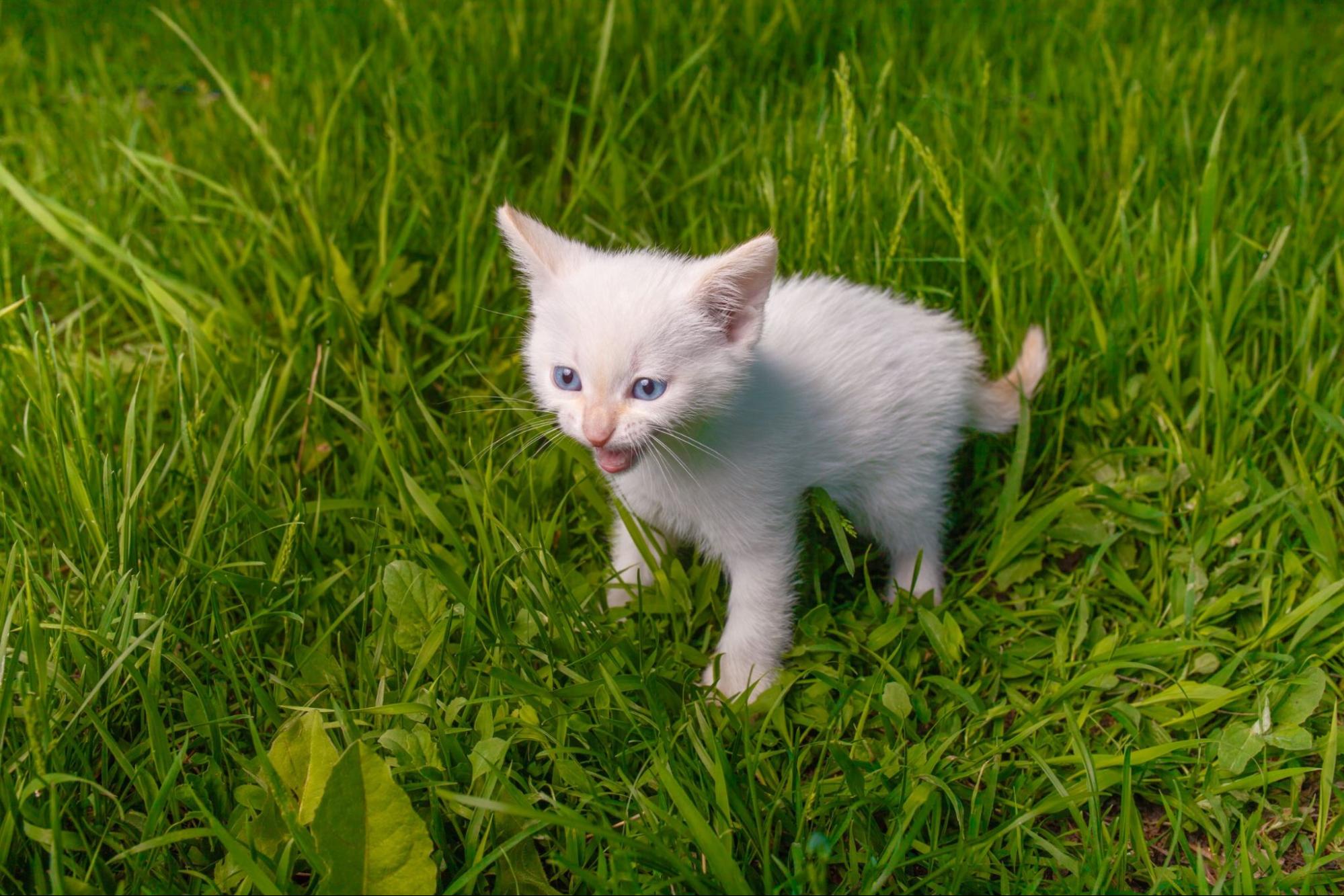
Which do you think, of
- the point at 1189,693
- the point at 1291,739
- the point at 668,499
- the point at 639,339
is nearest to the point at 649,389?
the point at 639,339

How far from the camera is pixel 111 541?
1907mm

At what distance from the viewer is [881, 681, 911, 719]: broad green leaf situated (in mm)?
1930

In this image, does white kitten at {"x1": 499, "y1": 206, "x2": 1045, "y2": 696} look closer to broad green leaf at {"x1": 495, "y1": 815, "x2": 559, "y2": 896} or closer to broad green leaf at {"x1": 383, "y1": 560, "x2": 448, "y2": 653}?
broad green leaf at {"x1": 383, "y1": 560, "x2": 448, "y2": 653}

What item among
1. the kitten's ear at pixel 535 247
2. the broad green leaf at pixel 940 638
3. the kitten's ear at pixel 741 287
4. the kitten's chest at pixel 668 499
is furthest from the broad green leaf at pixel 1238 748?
the kitten's ear at pixel 535 247

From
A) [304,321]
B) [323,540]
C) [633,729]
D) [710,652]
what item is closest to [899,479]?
[710,652]

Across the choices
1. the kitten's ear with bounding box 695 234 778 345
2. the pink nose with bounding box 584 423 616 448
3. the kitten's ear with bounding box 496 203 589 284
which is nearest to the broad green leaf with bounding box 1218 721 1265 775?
the kitten's ear with bounding box 695 234 778 345

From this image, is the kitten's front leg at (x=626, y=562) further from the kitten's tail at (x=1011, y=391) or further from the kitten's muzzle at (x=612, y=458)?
the kitten's tail at (x=1011, y=391)

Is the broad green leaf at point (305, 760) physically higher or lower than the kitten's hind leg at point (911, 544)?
higher

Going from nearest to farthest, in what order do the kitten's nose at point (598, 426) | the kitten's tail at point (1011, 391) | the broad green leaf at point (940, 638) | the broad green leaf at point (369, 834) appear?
the broad green leaf at point (369, 834)
the kitten's nose at point (598, 426)
the broad green leaf at point (940, 638)
the kitten's tail at point (1011, 391)

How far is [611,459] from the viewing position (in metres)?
1.87

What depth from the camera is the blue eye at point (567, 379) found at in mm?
1864

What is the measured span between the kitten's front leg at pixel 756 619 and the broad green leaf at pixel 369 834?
724mm

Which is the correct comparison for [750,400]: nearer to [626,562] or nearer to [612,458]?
[612,458]

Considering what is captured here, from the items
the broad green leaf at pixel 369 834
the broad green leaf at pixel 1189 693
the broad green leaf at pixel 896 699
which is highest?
the broad green leaf at pixel 369 834
